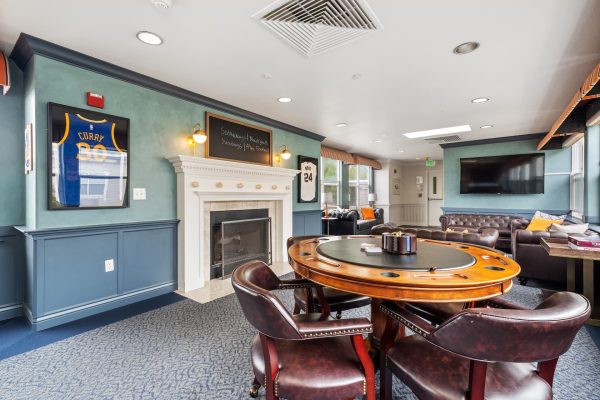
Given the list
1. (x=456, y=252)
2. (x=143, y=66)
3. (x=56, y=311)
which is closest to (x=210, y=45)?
(x=143, y=66)

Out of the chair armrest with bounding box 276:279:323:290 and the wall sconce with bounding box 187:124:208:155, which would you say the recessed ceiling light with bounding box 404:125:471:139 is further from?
the chair armrest with bounding box 276:279:323:290

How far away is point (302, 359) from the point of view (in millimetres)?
1213

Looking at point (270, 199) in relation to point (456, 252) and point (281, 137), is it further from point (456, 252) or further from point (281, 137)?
point (456, 252)

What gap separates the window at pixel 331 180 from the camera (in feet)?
27.9

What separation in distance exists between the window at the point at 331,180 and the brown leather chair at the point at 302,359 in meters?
7.34

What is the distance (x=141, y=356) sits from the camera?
2.03 meters

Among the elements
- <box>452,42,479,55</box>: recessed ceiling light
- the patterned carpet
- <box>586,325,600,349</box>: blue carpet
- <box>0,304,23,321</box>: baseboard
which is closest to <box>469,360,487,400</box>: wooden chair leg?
the patterned carpet

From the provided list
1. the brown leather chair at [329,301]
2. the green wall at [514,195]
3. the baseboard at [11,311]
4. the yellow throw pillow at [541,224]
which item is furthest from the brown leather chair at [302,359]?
the green wall at [514,195]

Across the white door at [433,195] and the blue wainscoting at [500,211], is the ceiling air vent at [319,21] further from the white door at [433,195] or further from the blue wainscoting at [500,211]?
the white door at [433,195]

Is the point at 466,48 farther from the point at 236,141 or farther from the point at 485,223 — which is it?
the point at 485,223

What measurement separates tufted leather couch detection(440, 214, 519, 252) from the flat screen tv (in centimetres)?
59

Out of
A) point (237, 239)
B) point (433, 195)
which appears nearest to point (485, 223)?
point (433, 195)

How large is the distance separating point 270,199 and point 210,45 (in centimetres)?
255

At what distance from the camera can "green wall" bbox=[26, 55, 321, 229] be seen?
2.40 m
